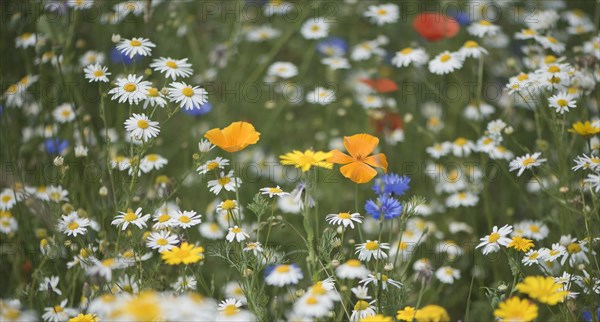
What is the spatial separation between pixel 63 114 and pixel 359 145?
1.33 metres

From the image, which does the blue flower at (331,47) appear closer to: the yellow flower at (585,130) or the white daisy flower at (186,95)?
the white daisy flower at (186,95)

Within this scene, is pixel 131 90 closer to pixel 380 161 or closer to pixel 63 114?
pixel 380 161

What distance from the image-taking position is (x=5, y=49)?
10.0ft

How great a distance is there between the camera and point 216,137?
1.76 m

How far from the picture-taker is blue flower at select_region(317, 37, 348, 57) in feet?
10.9

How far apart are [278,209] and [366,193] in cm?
41

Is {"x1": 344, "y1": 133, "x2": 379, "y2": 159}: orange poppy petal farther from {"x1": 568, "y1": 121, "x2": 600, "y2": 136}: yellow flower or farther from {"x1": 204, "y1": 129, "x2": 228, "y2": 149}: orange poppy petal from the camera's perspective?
{"x1": 568, "y1": 121, "x2": 600, "y2": 136}: yellow flower

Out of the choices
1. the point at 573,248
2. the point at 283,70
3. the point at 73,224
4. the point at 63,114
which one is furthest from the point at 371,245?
the point at 283,70

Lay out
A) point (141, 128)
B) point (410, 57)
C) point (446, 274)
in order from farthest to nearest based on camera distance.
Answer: point (410, 57), point (446, 274), point (141, 128)

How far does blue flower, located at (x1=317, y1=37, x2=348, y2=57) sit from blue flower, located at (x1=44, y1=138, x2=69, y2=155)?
127cm

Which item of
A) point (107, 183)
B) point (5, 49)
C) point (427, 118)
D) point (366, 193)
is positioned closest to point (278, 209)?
point (366, 193)

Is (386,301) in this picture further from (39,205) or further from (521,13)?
(521,13)

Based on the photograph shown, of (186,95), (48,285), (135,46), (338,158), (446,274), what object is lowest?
(446,274)

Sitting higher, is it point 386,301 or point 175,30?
point 175,30
